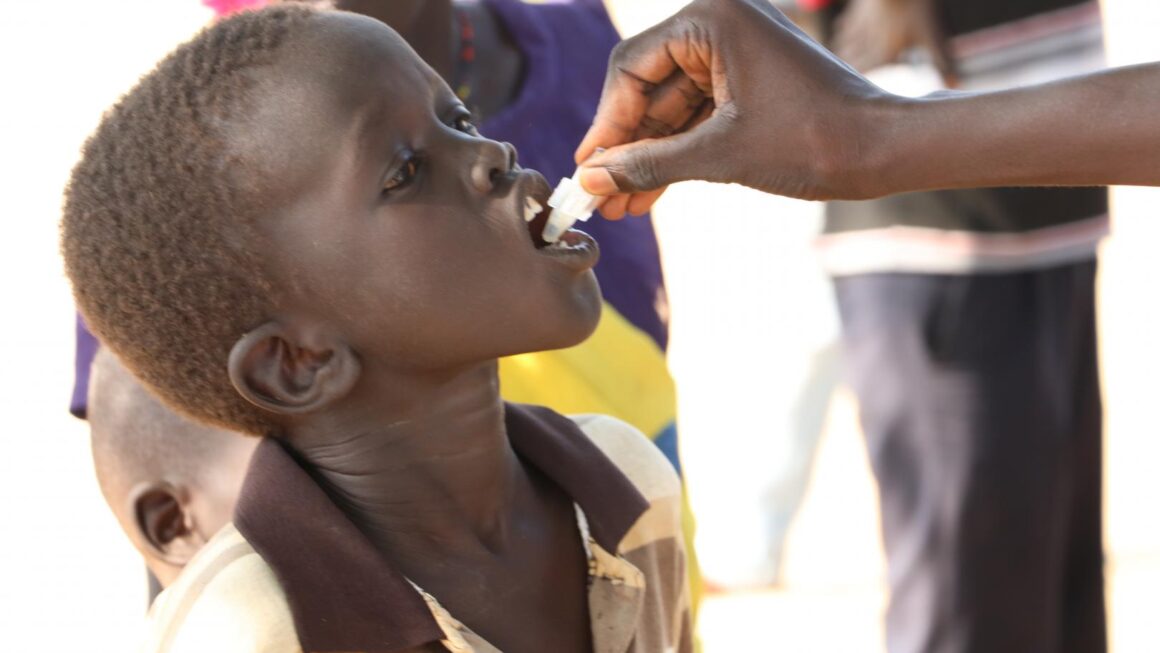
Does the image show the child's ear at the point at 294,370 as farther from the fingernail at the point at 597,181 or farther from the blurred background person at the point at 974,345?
the blurred background person at the point at 974,345

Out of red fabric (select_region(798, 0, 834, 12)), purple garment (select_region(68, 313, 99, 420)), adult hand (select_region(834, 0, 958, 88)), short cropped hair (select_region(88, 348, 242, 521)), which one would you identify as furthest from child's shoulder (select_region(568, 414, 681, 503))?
red fabric (select_region(798, 0, 834, 12))

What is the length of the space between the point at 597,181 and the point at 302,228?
0.93 feet

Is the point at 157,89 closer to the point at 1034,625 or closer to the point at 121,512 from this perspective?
the point at 121,512

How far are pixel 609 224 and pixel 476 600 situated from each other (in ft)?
2.36

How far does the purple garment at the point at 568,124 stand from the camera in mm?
2088

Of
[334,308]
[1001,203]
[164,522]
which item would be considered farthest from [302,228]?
[1001,203]

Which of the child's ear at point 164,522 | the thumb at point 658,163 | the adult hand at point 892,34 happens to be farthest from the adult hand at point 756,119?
the adult hand at point 892,34

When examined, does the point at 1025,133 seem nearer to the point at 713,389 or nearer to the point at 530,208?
the point at 530,208

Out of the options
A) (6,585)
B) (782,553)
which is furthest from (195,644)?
(782,553)

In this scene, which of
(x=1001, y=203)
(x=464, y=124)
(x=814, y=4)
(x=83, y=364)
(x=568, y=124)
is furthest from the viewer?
(x=814, y=4)

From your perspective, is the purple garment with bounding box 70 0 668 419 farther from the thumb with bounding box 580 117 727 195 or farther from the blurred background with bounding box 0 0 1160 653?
the blurred background with bounding box 0 0 1160 653

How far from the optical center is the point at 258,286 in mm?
1502

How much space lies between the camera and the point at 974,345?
9.05 feet

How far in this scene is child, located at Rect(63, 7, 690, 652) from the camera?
4.74 ft
